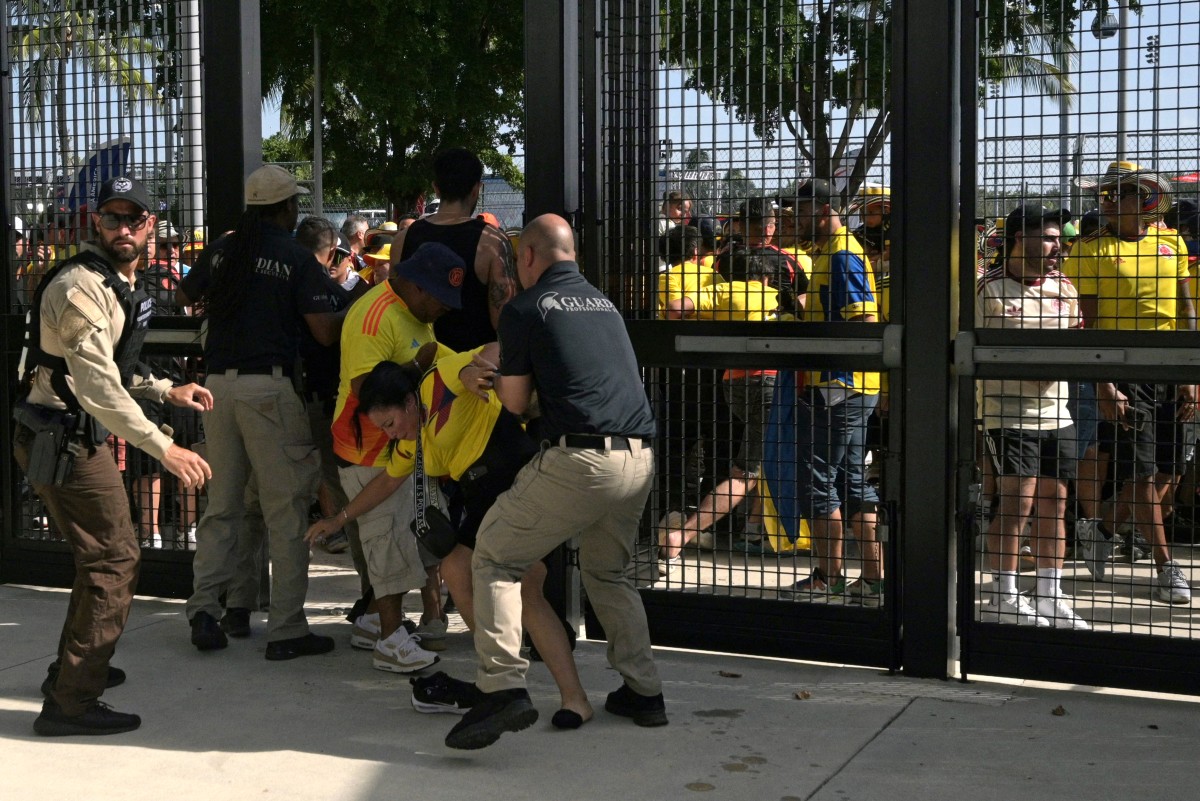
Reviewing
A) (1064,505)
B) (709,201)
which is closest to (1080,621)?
(1064,505)

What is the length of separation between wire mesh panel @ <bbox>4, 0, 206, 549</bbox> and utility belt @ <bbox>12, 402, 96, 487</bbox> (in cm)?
206

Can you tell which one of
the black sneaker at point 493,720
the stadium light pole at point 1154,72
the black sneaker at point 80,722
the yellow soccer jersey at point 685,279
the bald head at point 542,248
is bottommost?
the black sneaker at point 80,722

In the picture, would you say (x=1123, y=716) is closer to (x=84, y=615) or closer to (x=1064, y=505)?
(x=1064, y=505)

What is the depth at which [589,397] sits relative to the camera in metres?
4.69

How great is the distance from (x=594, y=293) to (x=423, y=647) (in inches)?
83.6

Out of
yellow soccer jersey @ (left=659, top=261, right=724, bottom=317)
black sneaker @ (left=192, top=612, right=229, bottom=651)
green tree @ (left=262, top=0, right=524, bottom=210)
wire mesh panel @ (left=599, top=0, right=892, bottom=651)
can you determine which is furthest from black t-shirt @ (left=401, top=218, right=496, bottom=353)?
green tree @ (left=262, top=0, right=524, bottom=210)

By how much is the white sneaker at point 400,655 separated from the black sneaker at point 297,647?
412 mm

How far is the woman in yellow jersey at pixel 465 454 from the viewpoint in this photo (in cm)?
499

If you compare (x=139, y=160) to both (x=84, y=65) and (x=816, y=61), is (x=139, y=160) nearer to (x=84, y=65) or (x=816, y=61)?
(x=84, y=65)

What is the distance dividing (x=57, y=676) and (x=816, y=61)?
3722 millimetres

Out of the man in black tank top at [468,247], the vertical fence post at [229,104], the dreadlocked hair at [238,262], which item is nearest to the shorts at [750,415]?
the man in black tank top at [468,247]

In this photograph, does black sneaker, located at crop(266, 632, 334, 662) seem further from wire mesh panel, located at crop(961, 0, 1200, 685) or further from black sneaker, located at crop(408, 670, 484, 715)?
wire mesh panel, located at crop(961, 0, 1200, 685)

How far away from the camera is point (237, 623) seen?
6.43 metres

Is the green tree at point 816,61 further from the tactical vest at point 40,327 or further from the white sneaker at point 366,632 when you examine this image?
the white sneaker at point 366,632
